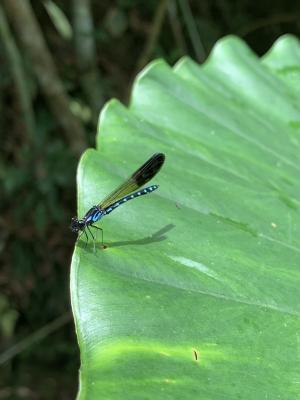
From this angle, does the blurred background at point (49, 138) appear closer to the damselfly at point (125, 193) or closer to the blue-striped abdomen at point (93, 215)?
the damselfly at point (125, 193)

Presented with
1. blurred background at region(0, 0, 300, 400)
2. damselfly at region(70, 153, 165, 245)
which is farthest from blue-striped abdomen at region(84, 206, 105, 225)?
blurred background at region(0, 0, 300, 400)

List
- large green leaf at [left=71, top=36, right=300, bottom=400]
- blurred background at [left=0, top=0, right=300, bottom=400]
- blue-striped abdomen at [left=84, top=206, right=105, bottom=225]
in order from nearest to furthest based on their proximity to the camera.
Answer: large green leaf at [left=71, top=36, right=300, bottom=400] < blue-striped abdomen at [left=84, top=206, right=105, bottom=225] < blurred background at [left=0, top=0, right=300, bottom=400]

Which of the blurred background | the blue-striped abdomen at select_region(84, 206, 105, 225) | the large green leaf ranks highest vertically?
the blue-striped abdomen at select_region(84, 206, 105, 225)

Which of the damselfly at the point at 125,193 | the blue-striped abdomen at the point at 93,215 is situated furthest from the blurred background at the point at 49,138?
the blue-striped abdomen at the point at 93,215

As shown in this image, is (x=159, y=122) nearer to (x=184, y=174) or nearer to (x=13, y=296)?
(x=184, y=174)

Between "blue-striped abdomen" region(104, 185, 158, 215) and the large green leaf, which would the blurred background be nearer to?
the large green leaf

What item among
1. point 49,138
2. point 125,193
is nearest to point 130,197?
point 125,193
